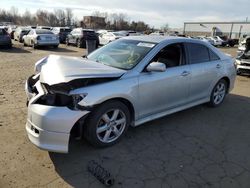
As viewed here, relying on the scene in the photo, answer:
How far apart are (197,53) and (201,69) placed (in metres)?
0.34

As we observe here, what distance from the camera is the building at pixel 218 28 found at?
6378cm

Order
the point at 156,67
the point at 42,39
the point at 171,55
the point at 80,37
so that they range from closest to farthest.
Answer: the point at 156,67
the point at 171,55
the point at 42,39
the point at 80,37

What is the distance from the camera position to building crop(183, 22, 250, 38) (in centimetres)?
6378

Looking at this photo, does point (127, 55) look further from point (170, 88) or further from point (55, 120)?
point (55, 120)

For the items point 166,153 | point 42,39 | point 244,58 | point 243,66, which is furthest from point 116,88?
point 42,39

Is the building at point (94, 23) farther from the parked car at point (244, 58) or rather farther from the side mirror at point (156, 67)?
the side mirror at point (156, 67)

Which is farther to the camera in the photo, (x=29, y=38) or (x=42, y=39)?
(x=29, y=38)

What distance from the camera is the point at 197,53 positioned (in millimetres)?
5363

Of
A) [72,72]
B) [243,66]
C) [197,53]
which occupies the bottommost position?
[243,66]

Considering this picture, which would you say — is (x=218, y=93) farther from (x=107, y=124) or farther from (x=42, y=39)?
(x=42, y=39)

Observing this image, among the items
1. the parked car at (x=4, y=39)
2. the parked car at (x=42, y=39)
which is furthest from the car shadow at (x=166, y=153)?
the parked car at (x=4, y=39)

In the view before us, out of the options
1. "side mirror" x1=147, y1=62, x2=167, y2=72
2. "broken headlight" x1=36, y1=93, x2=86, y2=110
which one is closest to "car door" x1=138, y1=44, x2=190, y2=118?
"side mirror" x1=147, y1=62, x2=167, y2=72

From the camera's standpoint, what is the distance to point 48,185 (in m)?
3.12

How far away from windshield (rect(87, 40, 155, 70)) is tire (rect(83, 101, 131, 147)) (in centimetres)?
72
